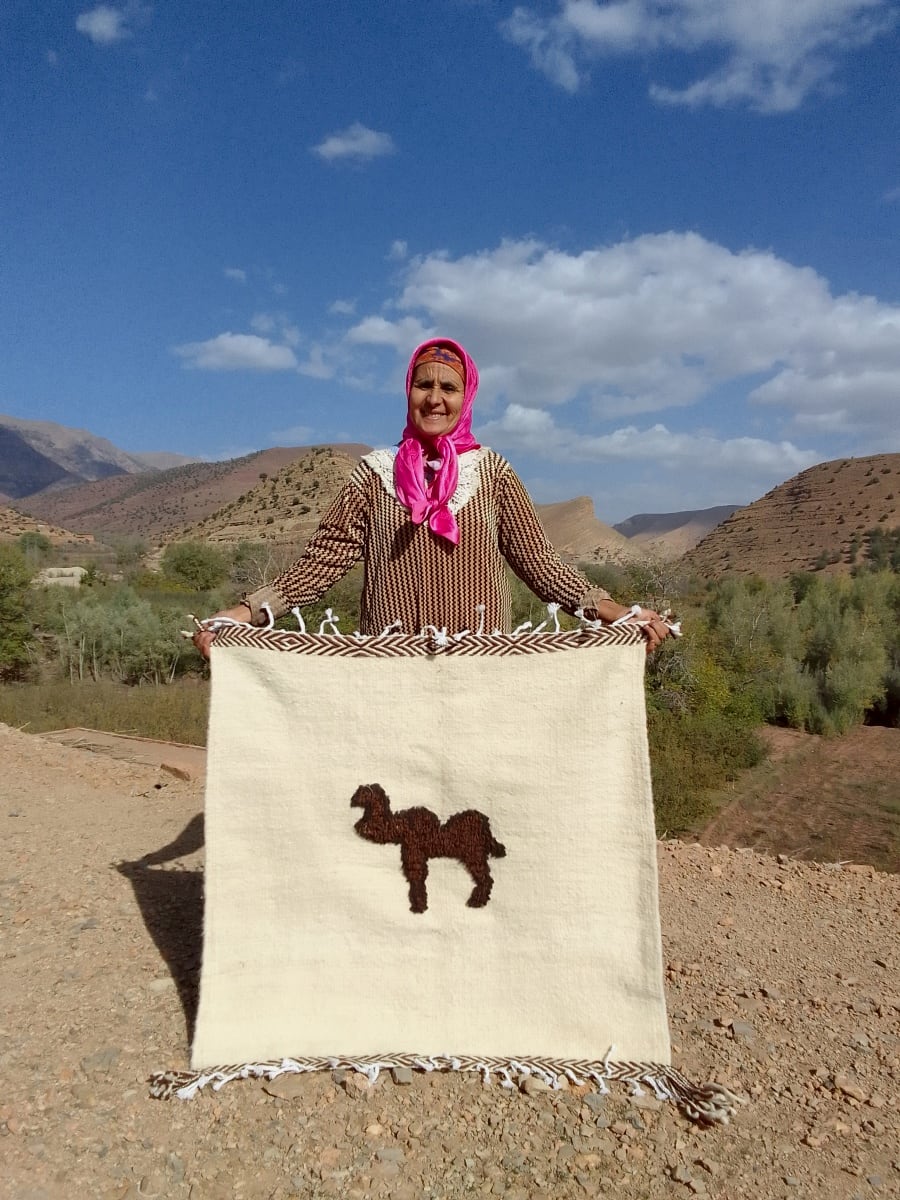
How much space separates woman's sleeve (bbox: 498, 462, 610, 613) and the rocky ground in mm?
1538

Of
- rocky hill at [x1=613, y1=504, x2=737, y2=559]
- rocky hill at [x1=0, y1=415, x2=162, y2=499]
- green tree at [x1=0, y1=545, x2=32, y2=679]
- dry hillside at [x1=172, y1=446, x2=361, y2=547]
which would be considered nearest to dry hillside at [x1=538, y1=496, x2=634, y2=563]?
dry hillside at [x1=172, y1=446, x2=361, y2=547]

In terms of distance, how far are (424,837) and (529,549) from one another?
3.36 ft

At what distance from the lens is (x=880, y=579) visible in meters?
23.7

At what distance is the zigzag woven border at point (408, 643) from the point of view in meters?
2.38

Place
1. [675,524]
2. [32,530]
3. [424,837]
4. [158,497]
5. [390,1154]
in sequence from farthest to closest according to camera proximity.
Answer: [675,524] < [158,497] < [32,530] < [424,837] < [390,1154]

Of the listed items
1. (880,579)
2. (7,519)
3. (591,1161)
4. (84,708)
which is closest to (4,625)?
(84,708)

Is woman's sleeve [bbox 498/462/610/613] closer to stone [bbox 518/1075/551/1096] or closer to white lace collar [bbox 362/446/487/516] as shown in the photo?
white lace collar [bbox 362/446/487/516]

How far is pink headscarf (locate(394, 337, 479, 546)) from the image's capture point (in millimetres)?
2596

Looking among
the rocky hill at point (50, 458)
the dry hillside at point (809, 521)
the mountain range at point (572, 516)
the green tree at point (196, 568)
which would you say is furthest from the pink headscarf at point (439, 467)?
the rocky hill at point (50, 458)

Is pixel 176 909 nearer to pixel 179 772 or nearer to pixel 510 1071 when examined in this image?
pixel 510 1071

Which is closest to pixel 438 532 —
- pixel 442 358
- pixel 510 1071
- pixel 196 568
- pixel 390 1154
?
pixel 442 358

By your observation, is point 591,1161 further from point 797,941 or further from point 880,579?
point 880,579

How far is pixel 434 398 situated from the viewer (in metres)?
2.64

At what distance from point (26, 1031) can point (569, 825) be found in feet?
6.11
